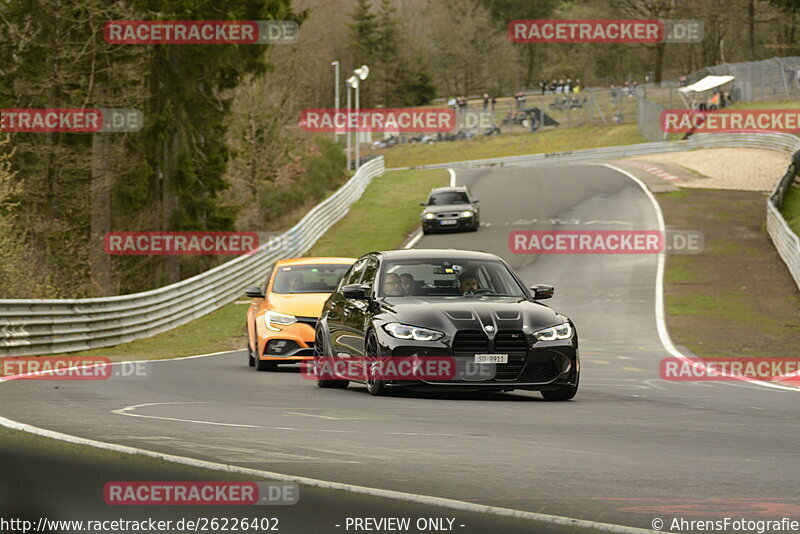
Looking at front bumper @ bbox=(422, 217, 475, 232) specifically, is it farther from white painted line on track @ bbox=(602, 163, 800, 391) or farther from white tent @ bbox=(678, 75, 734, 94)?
white tent @ bbox=(678, 75, 734, 94)

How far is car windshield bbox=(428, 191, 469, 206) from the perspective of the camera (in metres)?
45.5

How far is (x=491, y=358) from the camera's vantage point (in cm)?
1110

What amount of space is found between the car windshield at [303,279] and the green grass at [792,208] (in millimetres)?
25295

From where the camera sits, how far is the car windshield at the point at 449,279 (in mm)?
12398

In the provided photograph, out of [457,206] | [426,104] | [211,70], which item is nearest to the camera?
[211,70]

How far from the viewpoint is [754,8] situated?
9888 cm

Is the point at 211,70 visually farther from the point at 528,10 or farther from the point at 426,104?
the point at 528,10

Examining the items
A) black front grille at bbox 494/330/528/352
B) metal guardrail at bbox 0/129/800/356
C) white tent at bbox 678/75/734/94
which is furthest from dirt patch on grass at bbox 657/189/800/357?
white tent at bbox 678/75/734/94

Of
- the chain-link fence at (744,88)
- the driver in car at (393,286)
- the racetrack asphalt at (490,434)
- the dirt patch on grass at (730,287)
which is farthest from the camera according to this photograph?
the chain-link fence at (744,88)

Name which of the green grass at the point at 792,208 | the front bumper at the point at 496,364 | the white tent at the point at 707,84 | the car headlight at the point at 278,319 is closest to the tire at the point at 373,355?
the front bumper at the point at 496,364

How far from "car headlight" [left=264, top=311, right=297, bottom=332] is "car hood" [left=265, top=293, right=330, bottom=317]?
67mm

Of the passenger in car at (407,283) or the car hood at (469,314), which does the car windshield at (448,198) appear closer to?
the passenger in car at (407,283)

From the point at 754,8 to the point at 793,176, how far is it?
54983 mm

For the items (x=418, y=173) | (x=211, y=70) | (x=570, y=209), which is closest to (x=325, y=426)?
(x=211, y=70)
